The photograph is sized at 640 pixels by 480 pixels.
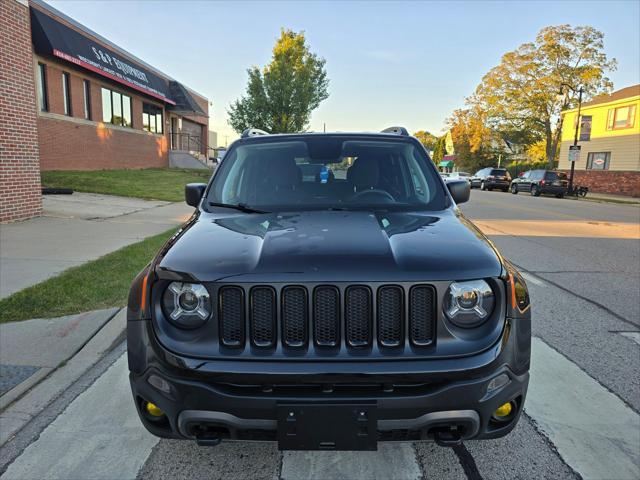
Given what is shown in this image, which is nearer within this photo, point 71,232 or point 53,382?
point 53,382

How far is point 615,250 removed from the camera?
30.0ft

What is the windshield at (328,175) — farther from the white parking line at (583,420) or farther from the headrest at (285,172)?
the white parking line at (583,420)

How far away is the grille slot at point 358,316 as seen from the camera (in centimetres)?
201

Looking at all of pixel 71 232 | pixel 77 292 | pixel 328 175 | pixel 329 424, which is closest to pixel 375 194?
pixel 328 175

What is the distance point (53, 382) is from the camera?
3.43m

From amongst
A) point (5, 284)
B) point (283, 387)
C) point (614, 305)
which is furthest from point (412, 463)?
point (5, 284)

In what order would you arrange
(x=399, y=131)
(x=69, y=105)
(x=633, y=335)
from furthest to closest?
(x=69, y=105)
(x=633, y=335)
(x=399, y=131)

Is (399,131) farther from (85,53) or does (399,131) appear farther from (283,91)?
(283,91)

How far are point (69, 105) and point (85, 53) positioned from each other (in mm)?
2384

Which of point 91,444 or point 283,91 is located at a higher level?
point 283,91

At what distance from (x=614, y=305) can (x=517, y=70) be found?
49.7m

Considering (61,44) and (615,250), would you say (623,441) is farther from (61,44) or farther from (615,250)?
(61,44)

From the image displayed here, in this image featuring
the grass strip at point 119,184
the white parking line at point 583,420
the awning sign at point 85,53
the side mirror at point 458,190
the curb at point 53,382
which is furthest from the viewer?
the awning sign at point 85,53

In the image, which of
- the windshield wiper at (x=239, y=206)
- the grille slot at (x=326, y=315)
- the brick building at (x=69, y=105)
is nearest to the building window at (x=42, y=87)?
the brick building at (x=69, y=105)
